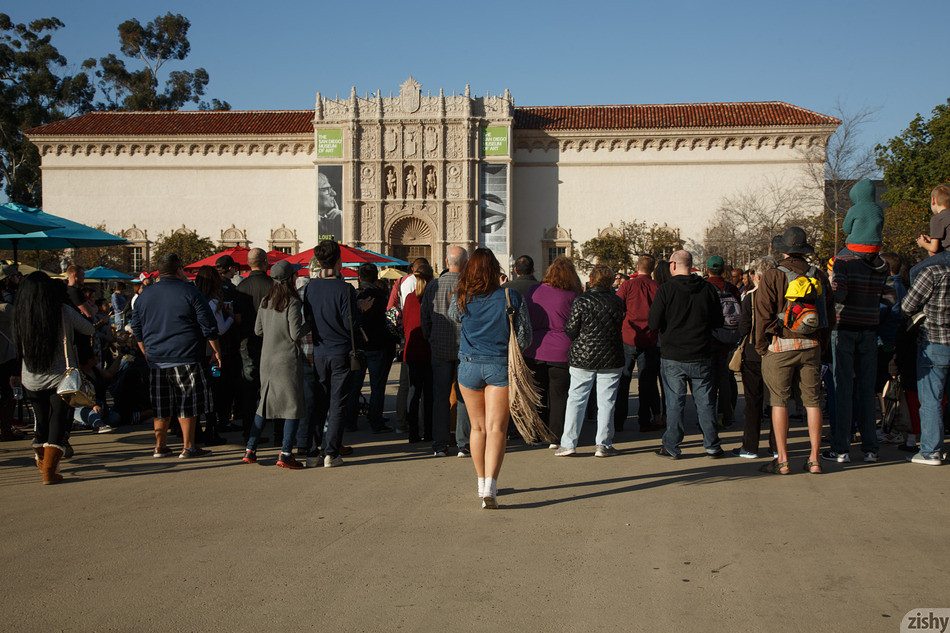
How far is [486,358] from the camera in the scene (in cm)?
572

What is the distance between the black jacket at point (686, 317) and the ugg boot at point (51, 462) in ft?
18.8

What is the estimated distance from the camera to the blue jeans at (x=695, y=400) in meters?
7.57

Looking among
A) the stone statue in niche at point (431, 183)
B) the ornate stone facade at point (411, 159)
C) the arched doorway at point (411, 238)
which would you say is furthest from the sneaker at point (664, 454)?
the arched doorway at point (411, 238)

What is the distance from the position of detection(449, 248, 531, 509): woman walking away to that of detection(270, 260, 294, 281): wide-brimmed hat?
78.9 inches

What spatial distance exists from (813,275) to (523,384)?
2.99 meters

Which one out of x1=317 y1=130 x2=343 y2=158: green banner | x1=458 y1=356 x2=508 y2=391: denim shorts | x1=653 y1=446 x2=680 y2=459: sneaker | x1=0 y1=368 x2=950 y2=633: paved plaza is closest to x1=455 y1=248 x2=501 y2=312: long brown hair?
x1=458 y1=356 x2=508 y2=391: denim shorts

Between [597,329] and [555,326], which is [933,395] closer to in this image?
[597,329]

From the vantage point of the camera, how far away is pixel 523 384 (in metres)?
5.81

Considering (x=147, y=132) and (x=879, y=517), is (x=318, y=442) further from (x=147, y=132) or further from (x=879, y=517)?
(x=147, y=132)

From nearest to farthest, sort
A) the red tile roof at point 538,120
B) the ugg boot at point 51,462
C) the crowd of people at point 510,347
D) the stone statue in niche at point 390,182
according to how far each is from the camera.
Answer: the ugg boot at point 51,462, the crowd of people at point 510,347, the red tile roof at point 538,120, the stone statue in niche at point 390,182

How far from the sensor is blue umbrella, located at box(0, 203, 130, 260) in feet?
31.1

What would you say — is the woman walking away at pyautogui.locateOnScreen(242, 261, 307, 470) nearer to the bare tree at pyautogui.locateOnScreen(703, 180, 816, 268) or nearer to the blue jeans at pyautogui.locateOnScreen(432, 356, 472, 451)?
the blue jeans at pyautogui.locateOnScreen(432, 356, 472, 451)

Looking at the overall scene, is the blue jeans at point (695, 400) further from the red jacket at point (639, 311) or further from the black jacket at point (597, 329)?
the red jacket at point (639, 311)
